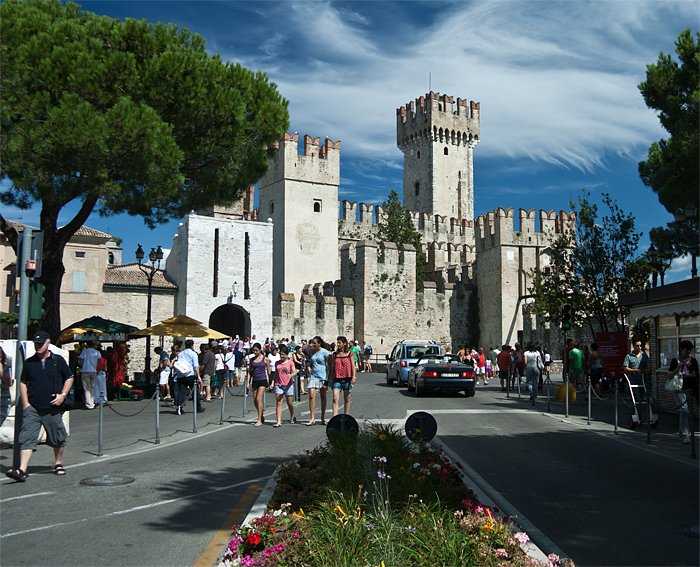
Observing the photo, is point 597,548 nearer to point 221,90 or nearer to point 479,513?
point 479,513

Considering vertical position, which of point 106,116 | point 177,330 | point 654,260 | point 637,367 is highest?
point 106,116

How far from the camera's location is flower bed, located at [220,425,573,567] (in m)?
4.75

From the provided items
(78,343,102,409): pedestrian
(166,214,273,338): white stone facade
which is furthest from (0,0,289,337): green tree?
(166,214,273,338): white stone facade

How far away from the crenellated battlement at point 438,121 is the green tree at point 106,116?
63.3 m

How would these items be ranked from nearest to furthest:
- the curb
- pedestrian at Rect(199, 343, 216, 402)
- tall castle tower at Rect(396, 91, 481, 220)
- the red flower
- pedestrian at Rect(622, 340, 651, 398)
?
1. the red flower
2. the curb
3. pedestrian at Rect(622, 340, 651, 398)
4. pedestrian at Rect(199, 343, 216, 402)
5. tall castle tower at Rect(396, 91, 481, 220)

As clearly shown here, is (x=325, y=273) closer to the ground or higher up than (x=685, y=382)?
higher up

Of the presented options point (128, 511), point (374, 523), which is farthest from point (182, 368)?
point (374, 523)

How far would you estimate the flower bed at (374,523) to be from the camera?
15.6ft

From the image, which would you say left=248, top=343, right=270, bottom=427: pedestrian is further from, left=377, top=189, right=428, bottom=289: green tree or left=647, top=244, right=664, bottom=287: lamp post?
left=377, top=189, right=428, bottom=289: green tree

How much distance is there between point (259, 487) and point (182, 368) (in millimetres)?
9733

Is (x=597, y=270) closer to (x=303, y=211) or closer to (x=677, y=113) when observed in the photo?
(x=677, y=113)

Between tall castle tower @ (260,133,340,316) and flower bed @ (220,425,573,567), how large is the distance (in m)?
41.2

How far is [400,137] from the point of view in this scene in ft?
281

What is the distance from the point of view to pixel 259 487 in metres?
8.40
